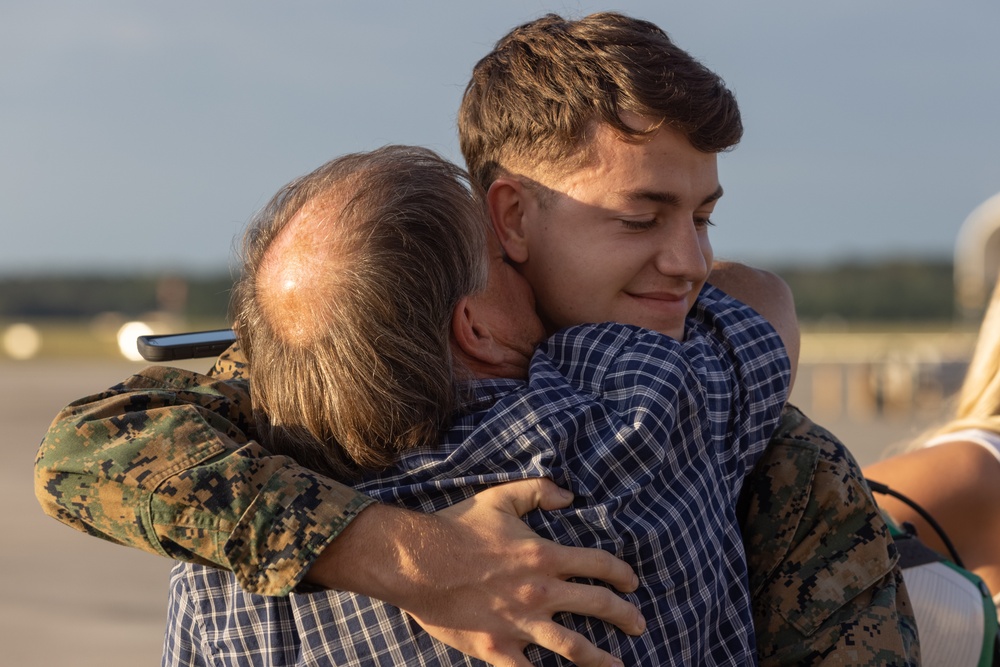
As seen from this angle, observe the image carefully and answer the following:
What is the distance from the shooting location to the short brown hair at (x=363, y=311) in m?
1.96

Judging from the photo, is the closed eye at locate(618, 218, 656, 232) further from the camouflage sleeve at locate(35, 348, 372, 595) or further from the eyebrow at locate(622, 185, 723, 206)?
the camouflage sleeve at locate(35, 348, 372, 595)

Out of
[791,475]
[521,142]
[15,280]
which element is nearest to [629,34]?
[521,142]

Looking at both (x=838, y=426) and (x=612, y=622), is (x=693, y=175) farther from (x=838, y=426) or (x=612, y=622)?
(x=838, y=426)

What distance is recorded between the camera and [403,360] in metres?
1.97

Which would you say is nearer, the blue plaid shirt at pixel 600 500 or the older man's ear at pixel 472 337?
the blue plaid shirt at pixel 600 500

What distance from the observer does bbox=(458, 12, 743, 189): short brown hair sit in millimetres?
2359

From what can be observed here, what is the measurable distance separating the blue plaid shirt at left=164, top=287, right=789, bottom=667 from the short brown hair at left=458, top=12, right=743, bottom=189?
0.53 m

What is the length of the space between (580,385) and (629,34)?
2.84ft

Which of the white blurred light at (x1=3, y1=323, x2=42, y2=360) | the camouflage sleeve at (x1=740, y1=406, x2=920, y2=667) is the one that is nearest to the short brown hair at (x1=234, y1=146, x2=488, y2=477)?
the camouflage sleeve at (x1=740, y1=406, x2=920, y2=667)

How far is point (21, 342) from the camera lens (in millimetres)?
52344

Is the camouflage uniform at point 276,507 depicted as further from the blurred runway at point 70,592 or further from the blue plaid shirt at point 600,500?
the blurred runway at point 70,592

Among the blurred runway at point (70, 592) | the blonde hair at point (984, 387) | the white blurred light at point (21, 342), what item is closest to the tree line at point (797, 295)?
the white blurred light at point (21, 342)

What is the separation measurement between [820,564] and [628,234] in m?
0.79

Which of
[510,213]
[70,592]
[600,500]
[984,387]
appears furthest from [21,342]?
[600,500]
